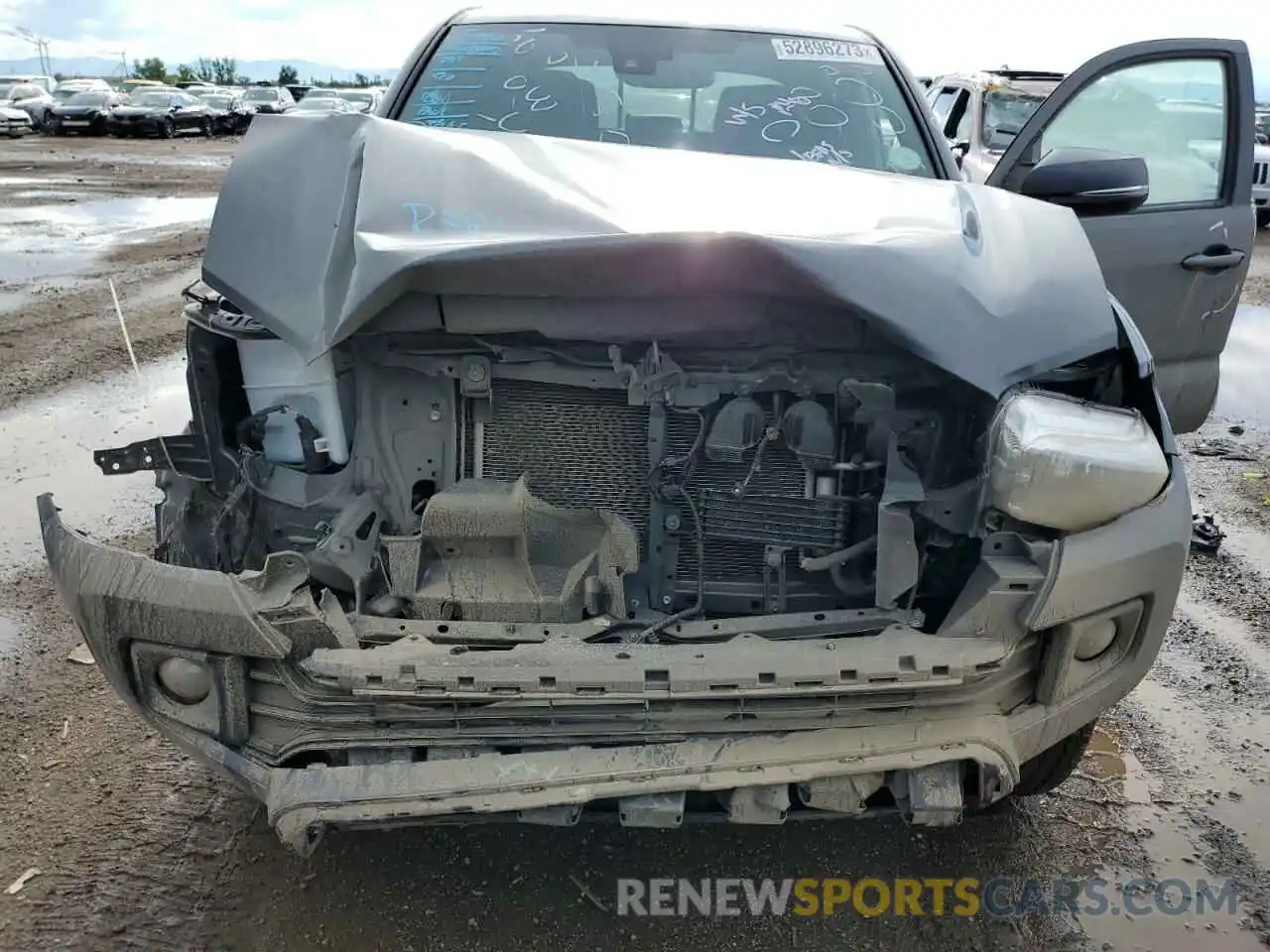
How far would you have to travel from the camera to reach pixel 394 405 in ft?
8.16

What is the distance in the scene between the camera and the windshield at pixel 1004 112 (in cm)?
744

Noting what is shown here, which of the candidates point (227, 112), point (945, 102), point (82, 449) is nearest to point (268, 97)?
point (227, 112)

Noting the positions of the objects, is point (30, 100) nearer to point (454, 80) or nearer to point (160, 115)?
point (160, 115)

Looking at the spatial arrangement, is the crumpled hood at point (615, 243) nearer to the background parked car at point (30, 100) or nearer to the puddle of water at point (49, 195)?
the puddle of water at point (49, 195)

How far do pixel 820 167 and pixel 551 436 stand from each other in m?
1.11

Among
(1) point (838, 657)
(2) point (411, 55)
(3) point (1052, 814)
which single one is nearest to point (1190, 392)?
(3) point (1052, 814)

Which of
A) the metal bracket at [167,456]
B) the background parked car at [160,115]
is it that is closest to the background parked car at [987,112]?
the metal bracket at [167,456]

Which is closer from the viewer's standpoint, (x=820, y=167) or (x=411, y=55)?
(x=820, y=167)

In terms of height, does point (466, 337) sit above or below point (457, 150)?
below

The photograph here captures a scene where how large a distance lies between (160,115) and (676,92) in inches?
1147

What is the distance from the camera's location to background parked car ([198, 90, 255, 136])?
3025cm

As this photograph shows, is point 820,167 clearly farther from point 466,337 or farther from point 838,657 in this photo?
point 838,657

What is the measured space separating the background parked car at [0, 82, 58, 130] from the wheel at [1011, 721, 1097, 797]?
32480 millimetres

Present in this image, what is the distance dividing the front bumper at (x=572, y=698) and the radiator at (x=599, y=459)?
0.47m
